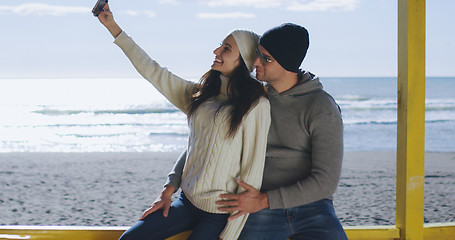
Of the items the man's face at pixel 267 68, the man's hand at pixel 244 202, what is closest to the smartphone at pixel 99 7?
the man's face at pixel 267 68

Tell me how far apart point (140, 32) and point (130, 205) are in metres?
24.1

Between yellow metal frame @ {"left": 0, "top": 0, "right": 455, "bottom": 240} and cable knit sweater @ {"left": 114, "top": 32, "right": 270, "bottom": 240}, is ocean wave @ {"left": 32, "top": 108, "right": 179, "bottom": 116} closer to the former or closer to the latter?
yellow metal frame @ {"left": 0, "top": 0, "right": 455, "bottom": 240}

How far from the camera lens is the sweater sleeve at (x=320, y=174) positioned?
1.81 metres

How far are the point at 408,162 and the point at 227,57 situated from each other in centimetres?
98

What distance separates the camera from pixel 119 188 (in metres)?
5.96

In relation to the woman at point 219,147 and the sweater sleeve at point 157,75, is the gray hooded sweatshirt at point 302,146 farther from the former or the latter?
the sweater sleeve at point 157,75

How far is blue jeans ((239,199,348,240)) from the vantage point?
6.01 feet

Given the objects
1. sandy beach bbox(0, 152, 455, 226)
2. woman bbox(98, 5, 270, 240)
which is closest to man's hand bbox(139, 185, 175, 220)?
woman bbox(98, 5, 270, 240)

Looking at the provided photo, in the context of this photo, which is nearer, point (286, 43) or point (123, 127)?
point (286, 43)

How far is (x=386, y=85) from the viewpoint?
27891mm

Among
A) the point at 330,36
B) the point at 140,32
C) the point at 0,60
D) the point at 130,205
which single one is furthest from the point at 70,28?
the point at 130,205

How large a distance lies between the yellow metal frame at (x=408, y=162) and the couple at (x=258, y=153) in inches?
19.6

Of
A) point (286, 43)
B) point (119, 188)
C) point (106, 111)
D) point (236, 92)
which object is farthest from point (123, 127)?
point (286, 43)

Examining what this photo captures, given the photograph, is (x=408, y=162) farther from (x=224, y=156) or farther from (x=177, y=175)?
(x=177, y=175)
